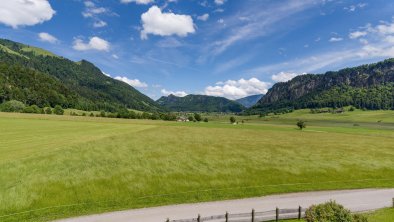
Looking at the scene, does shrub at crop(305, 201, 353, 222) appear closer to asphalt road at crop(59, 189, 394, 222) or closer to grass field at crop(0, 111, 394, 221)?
asphalt road at crop(59, 189, 394, 222)

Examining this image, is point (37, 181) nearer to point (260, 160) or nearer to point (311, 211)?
point (311, 211)

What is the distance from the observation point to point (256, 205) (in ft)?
127

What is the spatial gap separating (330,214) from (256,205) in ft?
49.5

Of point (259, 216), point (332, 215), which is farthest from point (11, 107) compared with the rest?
point (332, 215)

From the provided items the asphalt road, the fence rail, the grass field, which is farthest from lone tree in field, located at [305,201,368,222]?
the grass field

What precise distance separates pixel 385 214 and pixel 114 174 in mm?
38026

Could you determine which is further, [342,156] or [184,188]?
[342,156]

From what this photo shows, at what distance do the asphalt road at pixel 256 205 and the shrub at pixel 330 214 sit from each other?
1212cm

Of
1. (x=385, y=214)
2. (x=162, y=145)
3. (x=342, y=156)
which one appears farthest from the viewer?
(x=162, y=145)

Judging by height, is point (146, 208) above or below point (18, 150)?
below

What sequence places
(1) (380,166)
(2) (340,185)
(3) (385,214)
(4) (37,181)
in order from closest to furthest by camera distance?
(3) (385,214) → (4) (37,181) → (2) (340,185) → (1) (380,166)

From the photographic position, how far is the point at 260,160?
62.2 metres

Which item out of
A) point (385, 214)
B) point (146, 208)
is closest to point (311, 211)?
point (385, 214)

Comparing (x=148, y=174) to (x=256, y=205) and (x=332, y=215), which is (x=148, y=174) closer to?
(x=256, y=205)
